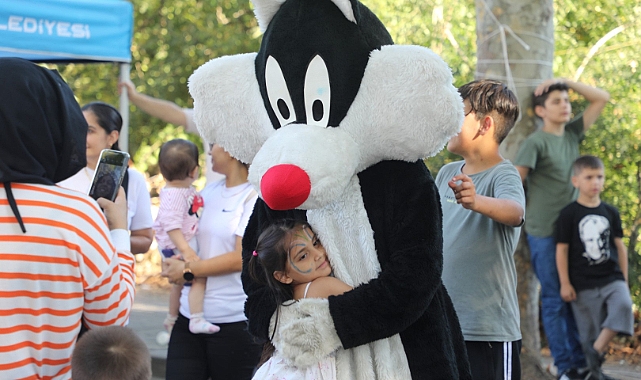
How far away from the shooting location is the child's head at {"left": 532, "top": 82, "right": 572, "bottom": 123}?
219 inches

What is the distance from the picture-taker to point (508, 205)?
3104 mm

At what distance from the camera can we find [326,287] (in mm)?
2445

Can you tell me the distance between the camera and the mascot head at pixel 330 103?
232cm

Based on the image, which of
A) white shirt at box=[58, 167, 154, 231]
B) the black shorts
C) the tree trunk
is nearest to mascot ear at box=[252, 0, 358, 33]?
the black shorts

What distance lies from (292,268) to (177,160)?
95.3 inches

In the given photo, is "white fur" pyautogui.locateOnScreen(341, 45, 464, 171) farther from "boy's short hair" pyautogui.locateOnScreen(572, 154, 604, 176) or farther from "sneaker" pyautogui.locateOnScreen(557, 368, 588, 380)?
"sneaker" pyautogui.locateOnScreen(557, 368, 588, 380)

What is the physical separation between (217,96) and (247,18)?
1145cm

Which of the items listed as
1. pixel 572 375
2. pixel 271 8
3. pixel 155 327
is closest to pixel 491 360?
pixel 271 8

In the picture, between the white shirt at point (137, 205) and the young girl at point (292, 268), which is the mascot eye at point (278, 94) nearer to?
the young girl at point (292, 268)

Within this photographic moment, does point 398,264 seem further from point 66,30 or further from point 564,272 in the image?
point 66,30

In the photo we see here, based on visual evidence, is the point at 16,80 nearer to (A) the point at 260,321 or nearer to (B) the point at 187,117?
(A) the point at 260,321

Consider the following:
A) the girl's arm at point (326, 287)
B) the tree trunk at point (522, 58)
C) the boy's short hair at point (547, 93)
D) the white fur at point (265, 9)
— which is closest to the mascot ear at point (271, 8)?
the white fur at point (265, 9)

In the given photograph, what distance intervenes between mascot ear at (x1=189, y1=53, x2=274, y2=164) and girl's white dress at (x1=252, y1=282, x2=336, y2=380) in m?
0.54

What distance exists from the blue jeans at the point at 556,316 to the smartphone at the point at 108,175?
354 cm
